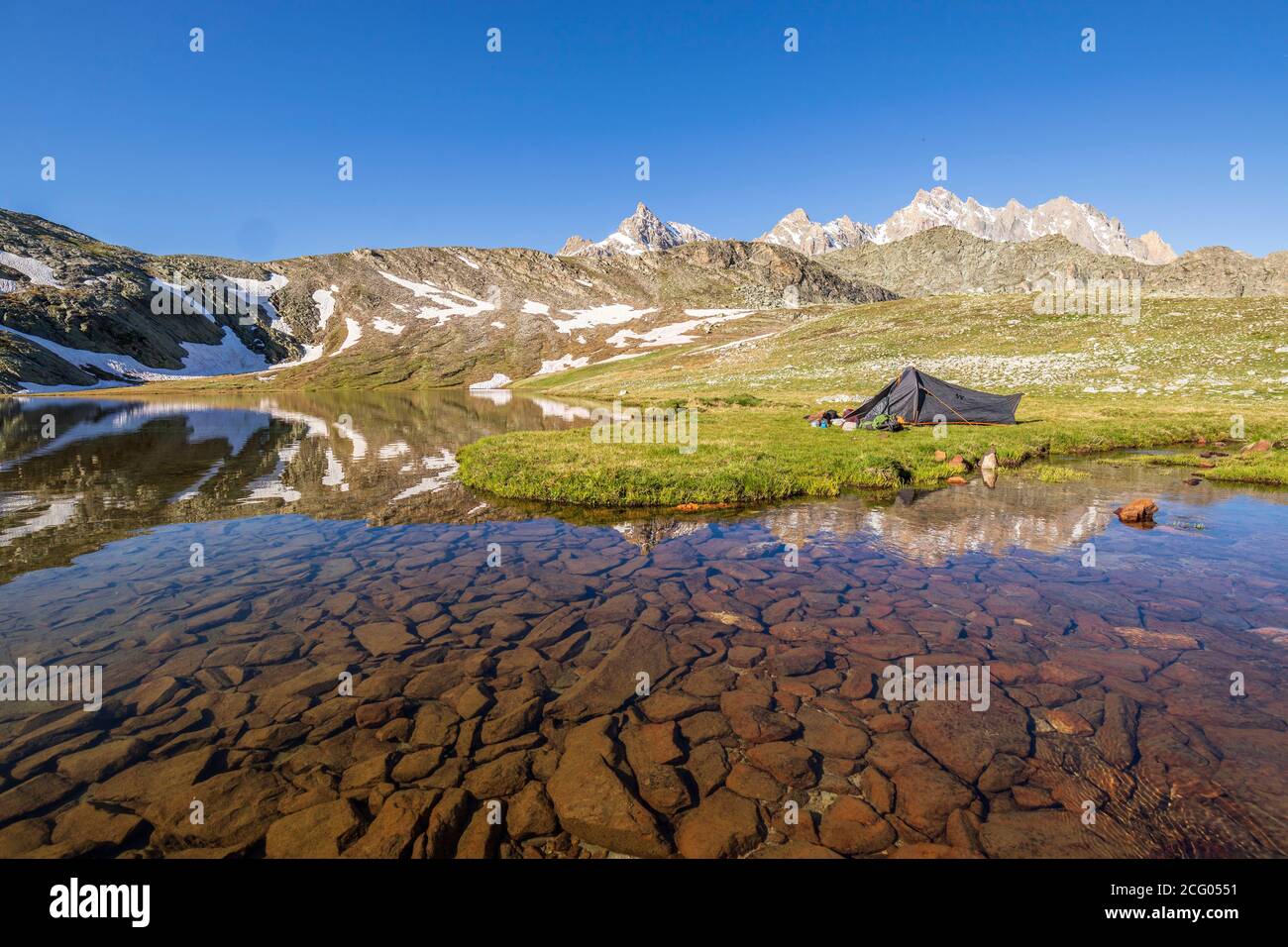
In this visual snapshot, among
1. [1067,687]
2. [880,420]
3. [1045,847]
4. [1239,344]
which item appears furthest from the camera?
[1239,344]

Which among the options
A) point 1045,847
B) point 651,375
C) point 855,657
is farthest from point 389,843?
point 651,375

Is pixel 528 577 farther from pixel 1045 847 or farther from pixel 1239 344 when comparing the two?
pixel 1239 344

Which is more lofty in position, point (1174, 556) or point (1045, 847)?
point (1174, 556)

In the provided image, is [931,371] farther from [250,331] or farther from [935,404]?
[250,331]

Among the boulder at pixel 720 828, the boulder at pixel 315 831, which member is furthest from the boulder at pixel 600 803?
the boulder at pixel 315 831

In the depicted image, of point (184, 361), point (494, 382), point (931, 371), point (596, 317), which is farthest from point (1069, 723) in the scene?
point (184, 361)

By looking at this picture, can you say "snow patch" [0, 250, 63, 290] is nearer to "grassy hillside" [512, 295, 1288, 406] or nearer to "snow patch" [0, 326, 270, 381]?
"snow patch" [0, 326, 270, 381]
